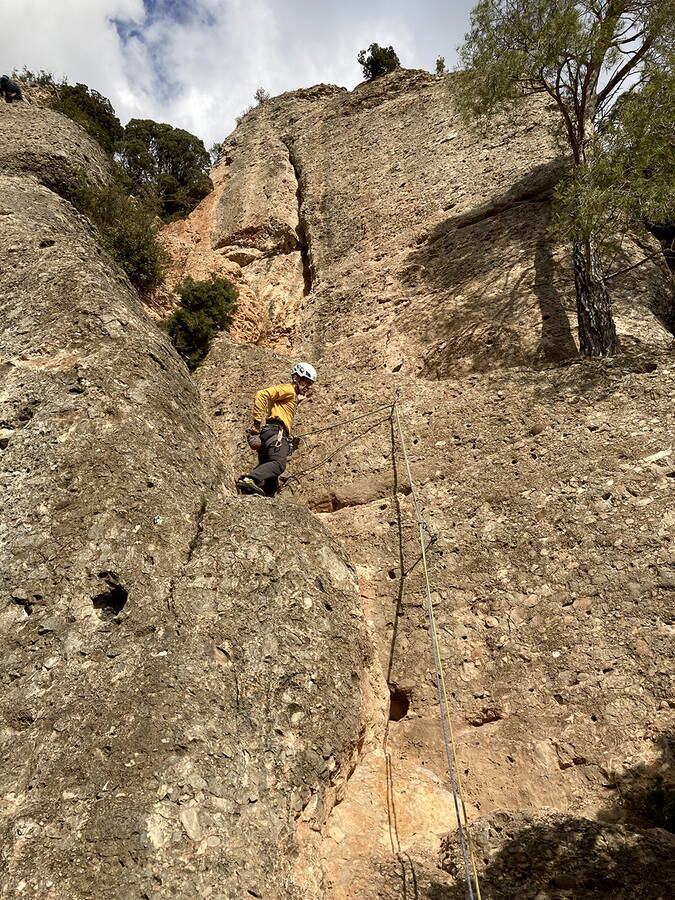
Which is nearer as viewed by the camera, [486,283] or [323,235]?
[486,283]

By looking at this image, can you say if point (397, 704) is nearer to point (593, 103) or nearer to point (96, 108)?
point (593, 103)

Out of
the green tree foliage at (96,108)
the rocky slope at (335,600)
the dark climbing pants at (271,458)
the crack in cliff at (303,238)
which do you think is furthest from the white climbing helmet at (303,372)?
the green tree foliage at (96,108)

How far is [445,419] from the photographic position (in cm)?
744

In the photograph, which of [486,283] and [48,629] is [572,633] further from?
[486,283]

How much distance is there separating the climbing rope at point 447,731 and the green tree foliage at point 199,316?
3.86m

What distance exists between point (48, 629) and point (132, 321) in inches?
150

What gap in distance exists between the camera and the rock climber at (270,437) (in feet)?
23.3

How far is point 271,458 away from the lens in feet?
24.2

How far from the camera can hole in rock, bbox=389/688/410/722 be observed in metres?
5.46

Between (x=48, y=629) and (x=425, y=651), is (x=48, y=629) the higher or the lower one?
the higher one

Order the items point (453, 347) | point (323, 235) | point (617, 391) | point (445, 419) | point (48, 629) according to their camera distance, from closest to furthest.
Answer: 1. point (48, 629)
2. point (617, 391)
3. point (445, 419)
4. point (453, 347)
5. point (323, 235)

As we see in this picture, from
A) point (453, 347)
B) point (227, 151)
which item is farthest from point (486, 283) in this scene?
point (227, 151)

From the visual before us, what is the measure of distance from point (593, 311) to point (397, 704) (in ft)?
17.8

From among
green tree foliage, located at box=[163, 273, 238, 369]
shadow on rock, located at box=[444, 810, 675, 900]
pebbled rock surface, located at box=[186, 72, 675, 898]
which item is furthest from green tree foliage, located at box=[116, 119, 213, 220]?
shadow on rock, located at box=[444, 810, 675, 900]
